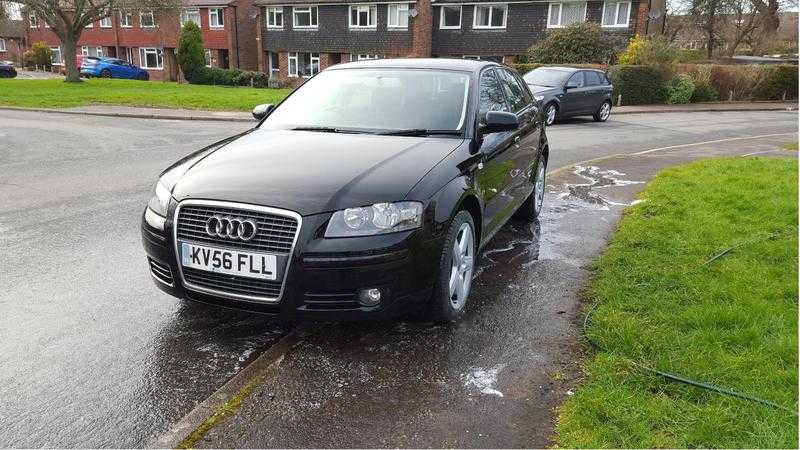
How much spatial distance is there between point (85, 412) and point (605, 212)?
5.75 meters

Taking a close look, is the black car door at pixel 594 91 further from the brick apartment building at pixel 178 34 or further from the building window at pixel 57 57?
the building window at pixel 57 57

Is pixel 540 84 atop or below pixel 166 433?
atop

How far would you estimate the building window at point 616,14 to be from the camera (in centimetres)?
3161

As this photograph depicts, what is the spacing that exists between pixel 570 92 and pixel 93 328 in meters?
16.0

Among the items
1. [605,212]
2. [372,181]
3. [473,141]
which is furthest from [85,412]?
[605,212]

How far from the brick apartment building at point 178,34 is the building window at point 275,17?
1212 millimetres

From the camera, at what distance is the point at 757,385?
307cm

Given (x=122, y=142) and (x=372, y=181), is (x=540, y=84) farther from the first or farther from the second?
(x=372, y=181)

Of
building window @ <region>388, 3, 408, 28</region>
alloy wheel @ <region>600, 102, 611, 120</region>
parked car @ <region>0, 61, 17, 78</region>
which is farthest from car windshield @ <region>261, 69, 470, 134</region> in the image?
parked car @ <region>0, 61, 17, 78</region>

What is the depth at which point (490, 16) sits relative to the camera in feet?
115

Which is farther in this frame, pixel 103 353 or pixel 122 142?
pixel 122 142

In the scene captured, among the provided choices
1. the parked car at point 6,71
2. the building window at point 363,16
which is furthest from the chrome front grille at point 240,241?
the parked car at point 6,71

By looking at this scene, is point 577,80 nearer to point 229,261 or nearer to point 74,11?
point 229,261

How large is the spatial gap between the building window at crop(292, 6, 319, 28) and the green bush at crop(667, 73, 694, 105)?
23.6m
